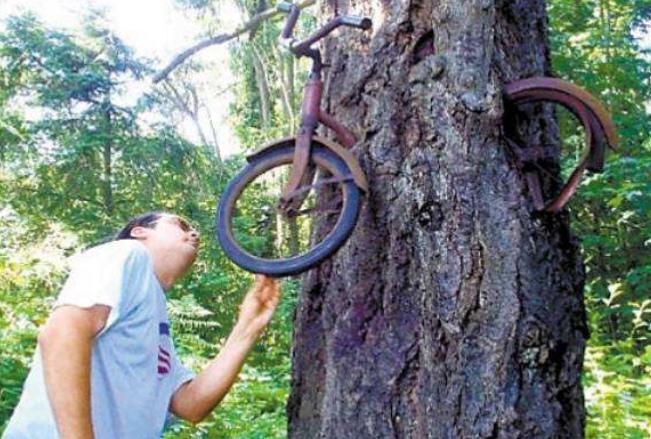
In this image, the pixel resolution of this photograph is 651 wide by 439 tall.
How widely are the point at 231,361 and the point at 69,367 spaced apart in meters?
0.77

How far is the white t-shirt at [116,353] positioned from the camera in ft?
5.53

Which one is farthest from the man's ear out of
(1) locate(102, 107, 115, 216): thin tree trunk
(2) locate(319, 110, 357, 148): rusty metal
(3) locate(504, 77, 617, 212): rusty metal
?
(1) locate(102, 107, 115, 216): thin tree trunk

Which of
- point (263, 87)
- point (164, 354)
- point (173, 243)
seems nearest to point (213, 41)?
point (173, 243)

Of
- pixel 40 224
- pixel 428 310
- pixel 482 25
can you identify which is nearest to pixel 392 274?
pixel 428 310

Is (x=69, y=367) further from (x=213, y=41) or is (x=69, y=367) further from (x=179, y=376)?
(x=213, y=41)

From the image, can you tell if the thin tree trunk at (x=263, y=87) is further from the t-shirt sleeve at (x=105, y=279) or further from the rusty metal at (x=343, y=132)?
the t-shirt sleeve at (x=105, y=279)

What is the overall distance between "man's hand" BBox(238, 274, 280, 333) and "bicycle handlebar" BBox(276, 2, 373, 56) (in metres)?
0.73

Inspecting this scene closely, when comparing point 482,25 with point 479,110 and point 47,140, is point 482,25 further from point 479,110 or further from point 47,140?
point 47,140

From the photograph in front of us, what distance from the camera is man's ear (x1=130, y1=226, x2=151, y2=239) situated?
84.7 inches

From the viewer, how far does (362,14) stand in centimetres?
214

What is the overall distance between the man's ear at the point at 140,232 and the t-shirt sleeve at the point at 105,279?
32cm

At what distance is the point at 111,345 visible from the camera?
5.80 feet

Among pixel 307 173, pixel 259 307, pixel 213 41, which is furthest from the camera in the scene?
pixel 213 41

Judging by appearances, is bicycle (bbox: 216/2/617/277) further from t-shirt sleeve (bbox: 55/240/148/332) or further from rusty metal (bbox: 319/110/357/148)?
t-shirt sleeve (bbox: 55/240/148/332)
